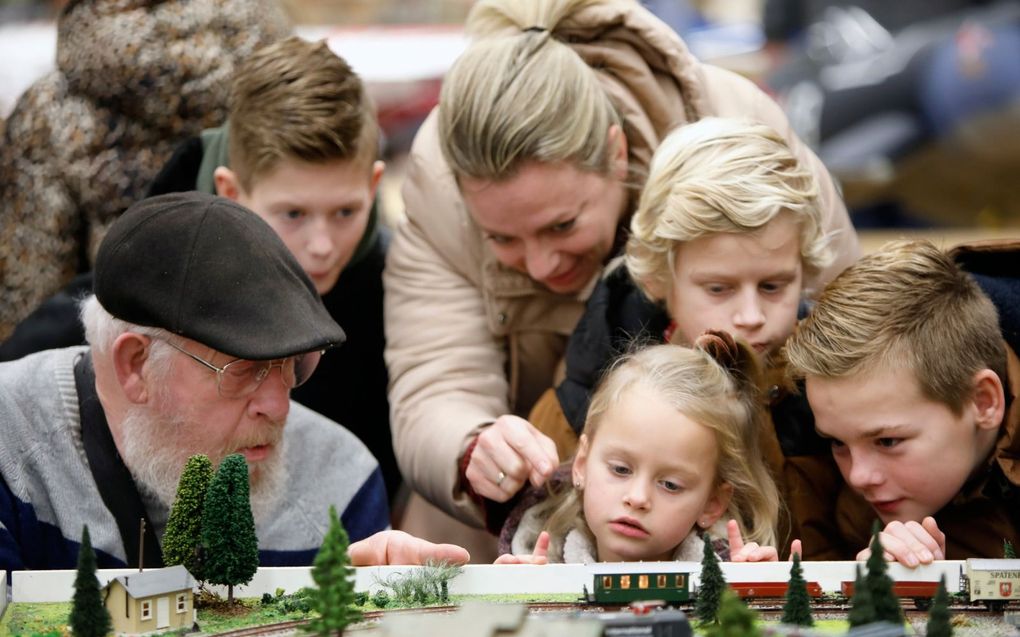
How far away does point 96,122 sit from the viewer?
227 inches

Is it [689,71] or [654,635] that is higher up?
[689,71]

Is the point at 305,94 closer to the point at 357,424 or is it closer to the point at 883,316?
the point at 357,424

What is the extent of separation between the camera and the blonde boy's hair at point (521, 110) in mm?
4602

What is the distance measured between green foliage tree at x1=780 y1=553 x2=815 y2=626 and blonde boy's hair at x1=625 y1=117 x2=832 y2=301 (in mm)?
1285

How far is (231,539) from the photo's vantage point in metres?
3.55

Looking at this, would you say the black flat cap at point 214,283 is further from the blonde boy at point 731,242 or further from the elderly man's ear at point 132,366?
the blonde boy at point 731,242

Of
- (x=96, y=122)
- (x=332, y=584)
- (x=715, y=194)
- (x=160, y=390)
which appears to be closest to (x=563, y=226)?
(x=715, y=194)

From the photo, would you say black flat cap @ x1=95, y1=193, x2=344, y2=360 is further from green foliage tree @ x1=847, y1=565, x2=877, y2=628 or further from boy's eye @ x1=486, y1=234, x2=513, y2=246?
green foliage tree @ x1=847, y1=565, x2=877, y2=628

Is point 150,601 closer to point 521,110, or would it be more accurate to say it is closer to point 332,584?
point 332,584

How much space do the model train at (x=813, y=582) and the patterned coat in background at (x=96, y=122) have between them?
118 inches

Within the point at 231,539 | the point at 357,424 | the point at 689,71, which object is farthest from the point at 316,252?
the point at 231,539

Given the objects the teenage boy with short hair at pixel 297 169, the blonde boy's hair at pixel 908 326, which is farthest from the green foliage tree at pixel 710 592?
the teenage boy with short hair at pixel 297 169

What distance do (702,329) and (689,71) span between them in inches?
44.3

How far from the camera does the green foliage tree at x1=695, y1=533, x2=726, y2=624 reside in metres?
3.40
